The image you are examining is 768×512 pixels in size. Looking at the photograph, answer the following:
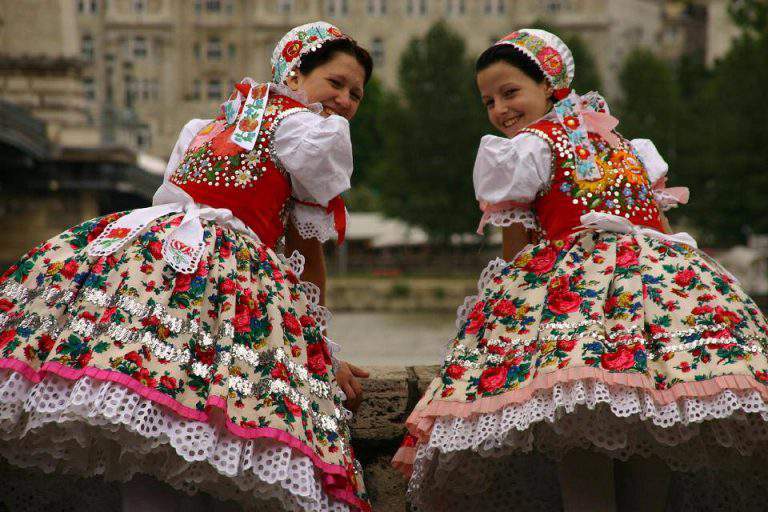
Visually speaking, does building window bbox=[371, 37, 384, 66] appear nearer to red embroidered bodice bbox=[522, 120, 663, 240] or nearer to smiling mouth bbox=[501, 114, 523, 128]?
smiling mouth bbox=[501, 114, 523, 128]

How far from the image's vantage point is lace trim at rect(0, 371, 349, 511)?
3023 millimetres

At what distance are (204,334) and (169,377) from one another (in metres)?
0.18

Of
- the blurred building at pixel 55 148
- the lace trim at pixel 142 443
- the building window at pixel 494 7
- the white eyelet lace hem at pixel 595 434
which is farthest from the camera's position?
the building window at pixel 494 7

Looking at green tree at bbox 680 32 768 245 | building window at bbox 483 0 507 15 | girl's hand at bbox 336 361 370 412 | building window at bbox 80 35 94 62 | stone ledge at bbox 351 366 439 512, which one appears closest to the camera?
girl's hand at bbox 336 361 370 412

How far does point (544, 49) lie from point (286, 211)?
0.98m

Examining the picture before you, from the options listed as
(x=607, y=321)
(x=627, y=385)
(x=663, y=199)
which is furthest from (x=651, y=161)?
(x=627, y=385)

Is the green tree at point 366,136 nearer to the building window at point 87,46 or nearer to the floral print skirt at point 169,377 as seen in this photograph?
the building window at point 87,46

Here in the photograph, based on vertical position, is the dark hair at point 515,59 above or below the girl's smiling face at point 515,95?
above

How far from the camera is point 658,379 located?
328cm

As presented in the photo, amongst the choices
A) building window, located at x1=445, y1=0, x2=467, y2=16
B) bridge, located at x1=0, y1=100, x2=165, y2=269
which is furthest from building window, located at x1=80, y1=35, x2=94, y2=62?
bridge, located at x1=0, y1=100, x2=165, y2=269

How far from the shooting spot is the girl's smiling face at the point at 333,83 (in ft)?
12.7

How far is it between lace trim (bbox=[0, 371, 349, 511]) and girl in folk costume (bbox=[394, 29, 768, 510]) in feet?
1.59

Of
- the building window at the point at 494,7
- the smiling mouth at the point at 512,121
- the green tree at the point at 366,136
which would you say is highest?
the smiling mouth at the point at 512,121

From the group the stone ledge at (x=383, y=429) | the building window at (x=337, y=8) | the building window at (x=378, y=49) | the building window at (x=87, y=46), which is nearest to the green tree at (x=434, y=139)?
the building window at (x=378, y=49)
